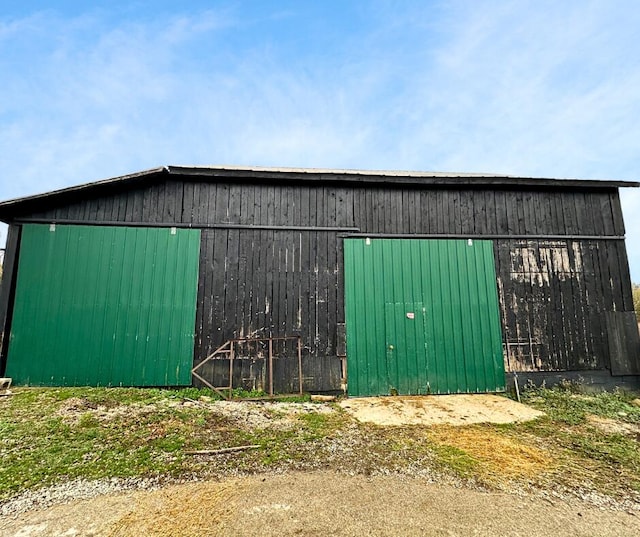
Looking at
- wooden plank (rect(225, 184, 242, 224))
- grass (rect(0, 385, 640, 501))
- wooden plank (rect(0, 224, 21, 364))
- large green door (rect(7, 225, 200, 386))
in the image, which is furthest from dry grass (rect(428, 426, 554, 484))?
wooden plank (rect(0, 224, 21, 364))

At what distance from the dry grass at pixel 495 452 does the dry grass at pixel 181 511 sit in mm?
3022

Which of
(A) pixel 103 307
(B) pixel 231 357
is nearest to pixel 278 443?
(B) pixel 231 357

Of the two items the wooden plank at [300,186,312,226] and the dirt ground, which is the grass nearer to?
the dirt ground

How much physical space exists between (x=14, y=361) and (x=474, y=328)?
10.3m

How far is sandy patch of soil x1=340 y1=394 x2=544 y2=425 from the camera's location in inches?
236

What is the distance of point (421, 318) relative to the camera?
7820 millimetres

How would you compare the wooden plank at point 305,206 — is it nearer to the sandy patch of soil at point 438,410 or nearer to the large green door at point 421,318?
the large green door at point 421,318

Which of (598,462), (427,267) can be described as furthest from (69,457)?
(427,267)

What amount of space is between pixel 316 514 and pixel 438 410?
4.24 metres

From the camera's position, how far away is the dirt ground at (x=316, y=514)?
2.86 m

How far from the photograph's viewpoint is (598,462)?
4324 millimetres

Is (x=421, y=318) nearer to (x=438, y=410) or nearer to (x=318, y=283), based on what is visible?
(x=438, y=410)

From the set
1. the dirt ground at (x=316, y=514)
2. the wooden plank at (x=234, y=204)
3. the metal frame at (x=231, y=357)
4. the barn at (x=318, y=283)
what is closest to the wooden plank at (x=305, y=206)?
the barn at (x=318, y=283)

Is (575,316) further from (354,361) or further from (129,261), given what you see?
(129,261)
